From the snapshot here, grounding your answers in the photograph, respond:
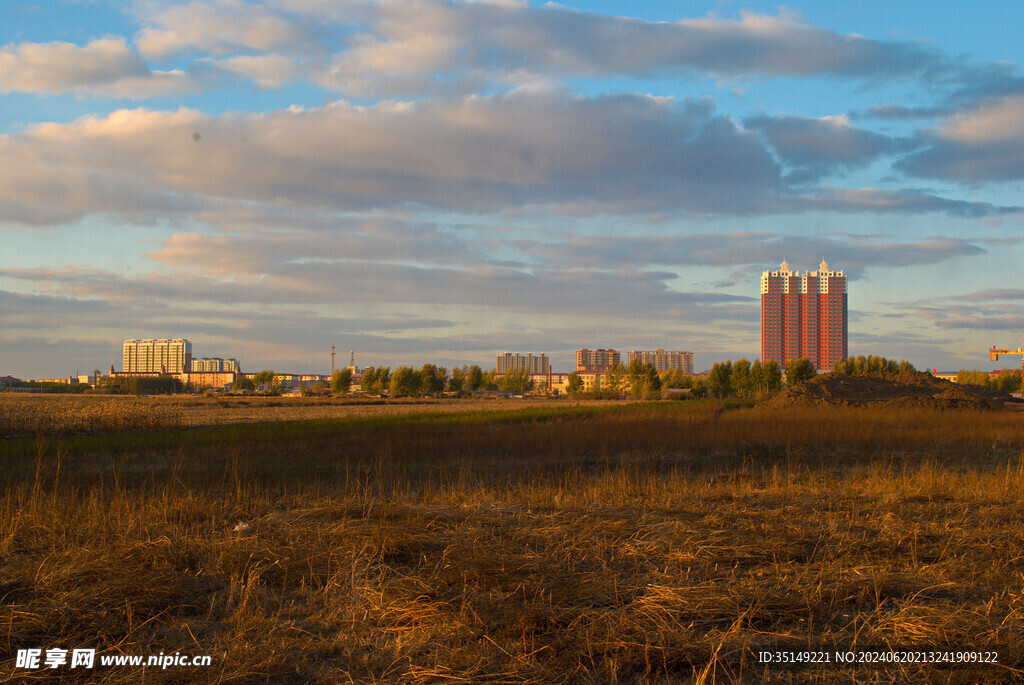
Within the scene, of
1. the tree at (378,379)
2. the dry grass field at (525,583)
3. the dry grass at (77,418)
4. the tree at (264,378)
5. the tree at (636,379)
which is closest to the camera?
the dry grass field at (525,583)

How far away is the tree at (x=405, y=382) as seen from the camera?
12062 centimetres

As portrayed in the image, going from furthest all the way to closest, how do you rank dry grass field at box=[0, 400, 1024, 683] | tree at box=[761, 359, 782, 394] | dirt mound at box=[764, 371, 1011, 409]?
tree at box=[761, 359, 782, 394], dirt mound at box=[764, 371, 1011, 409], dry grass field at box=[0, 400, 1024, 683]

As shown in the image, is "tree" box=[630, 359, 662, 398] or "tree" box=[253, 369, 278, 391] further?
"tree" box=[253, 369, 278, 391]

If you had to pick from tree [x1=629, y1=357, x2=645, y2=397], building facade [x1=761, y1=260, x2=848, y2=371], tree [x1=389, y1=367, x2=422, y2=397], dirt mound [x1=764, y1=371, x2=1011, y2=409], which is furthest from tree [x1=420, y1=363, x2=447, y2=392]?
building facade [x1=761, y1=260, x2=848, y2=371]

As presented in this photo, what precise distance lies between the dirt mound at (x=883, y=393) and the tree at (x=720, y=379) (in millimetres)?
46051

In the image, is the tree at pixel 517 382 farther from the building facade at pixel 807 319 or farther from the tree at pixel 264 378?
the building facade at pixel 807 319

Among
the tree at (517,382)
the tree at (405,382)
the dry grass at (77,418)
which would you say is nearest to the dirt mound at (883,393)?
the dry grass at (77,418)

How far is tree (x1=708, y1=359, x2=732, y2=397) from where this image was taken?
309ft

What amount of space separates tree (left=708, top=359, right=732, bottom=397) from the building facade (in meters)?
92.3

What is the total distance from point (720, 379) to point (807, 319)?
99675 mm

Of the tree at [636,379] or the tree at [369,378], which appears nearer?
the tree at [636,379]

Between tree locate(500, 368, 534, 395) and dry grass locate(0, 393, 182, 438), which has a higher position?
dry grass locate(0, 393, 182, 438)

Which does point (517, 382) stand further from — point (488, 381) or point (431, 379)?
point (431, 379)

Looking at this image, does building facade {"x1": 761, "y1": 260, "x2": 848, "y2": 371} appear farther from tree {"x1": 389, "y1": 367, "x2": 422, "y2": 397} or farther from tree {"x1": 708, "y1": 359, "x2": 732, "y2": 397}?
tree {"x1": 389, "y1": 367, "x2": 422, "y2": 397}
